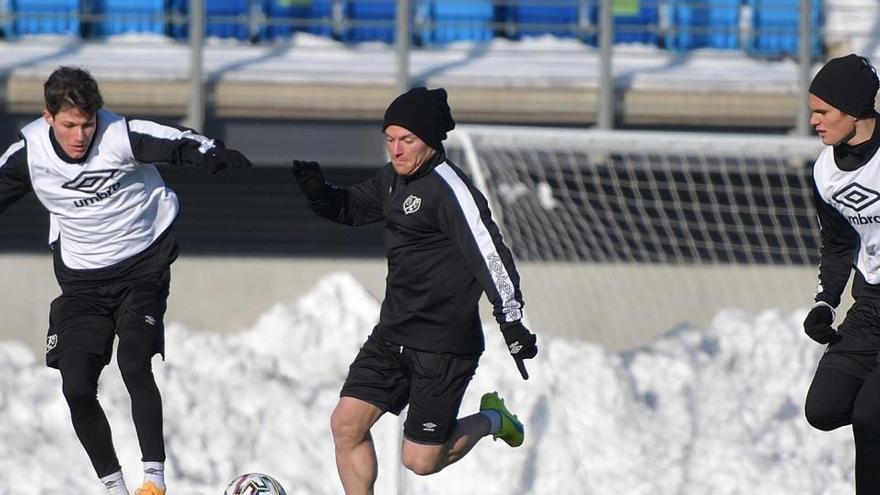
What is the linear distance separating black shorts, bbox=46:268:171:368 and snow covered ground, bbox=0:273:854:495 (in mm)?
2879

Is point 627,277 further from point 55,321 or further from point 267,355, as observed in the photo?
point 55,321

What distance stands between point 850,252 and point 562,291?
5.74m

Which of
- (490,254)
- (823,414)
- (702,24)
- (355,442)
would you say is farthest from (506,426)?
(702,24)

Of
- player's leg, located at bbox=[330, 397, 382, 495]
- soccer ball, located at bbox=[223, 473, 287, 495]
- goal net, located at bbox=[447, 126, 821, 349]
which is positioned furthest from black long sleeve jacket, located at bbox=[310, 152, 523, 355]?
goal net, located at bbox=[447, 126, 821, 349]

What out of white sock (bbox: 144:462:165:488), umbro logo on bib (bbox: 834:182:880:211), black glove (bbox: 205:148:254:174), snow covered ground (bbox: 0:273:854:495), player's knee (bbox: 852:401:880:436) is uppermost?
black glove (bbox: 205:148:254:174)

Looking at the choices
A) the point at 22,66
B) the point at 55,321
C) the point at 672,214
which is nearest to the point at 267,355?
the point at 22,66

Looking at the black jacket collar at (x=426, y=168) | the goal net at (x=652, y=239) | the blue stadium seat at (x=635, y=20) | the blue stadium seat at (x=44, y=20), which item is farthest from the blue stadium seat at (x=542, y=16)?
the black jacket collar at (x=426, y=168)

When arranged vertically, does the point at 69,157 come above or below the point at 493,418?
above

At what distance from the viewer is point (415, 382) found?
6223 mm

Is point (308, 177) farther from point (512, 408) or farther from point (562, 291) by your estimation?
point (562, 291)

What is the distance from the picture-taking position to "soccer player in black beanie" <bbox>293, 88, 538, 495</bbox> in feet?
19.4

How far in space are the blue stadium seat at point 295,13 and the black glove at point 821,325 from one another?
7.50 metres

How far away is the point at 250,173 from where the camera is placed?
476 inches

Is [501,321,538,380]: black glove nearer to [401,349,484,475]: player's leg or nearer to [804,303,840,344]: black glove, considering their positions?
[401,349,484,475]: player's leg
